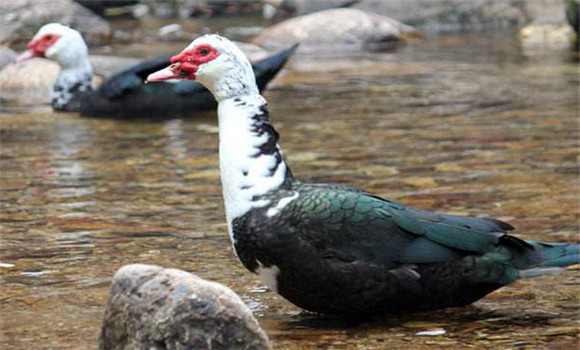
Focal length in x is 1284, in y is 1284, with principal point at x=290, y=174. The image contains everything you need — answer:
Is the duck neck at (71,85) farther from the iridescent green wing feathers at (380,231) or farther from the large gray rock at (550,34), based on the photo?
the iridescent green wing feathers at (380,231)

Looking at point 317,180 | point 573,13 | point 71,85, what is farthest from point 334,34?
A: point 317,180

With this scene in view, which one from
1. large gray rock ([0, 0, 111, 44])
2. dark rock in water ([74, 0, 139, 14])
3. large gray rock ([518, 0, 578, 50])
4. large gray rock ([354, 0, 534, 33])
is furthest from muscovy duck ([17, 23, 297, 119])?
large gray rock ([354, 0, 534, 33])

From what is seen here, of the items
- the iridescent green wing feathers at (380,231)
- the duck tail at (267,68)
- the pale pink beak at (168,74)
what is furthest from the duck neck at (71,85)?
the iridescent green wing feathers at (380,231)

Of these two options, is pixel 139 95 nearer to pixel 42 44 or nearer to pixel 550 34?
pixel 42 44

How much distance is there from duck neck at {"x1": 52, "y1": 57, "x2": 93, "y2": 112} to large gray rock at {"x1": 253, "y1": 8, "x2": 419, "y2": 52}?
4997 mm

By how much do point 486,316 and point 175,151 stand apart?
4610 mm

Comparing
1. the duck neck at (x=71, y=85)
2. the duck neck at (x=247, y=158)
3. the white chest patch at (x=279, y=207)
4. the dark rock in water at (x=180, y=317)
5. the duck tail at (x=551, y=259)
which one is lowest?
the duck neck at (x=71, y=85)

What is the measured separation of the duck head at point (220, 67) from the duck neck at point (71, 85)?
630 centimetres

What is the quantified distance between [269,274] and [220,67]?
0.83 meters

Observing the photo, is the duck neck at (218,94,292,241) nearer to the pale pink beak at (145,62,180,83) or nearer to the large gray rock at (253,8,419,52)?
the pale pink beak at (145,62,180,83)

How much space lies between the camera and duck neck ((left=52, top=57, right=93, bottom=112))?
11.2 metres

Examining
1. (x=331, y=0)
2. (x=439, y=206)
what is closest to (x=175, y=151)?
(x=439, y=206)

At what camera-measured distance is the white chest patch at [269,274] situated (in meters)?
4.66

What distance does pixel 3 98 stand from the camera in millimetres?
12156
